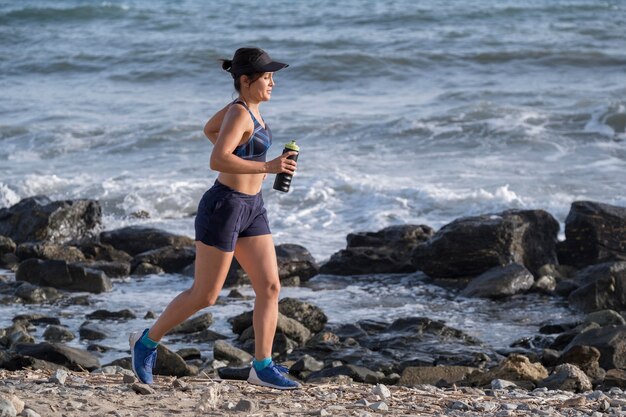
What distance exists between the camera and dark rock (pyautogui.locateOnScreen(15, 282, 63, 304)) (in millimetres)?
10914

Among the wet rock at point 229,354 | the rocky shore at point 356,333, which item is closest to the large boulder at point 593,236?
the rocky shore at point 356,333

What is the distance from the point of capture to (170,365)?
8.32 m

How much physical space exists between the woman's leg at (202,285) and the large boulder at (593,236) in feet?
22.7

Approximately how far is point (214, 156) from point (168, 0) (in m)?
37.8

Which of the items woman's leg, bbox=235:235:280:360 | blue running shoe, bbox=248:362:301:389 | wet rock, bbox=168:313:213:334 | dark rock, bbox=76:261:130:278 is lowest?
dark rock, bbox=76:261:130:278

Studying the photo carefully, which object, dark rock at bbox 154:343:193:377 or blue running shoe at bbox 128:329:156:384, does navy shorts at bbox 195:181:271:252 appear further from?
dark rock at bbox 154:343:193:377

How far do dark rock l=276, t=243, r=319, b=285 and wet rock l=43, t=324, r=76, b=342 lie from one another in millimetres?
2791

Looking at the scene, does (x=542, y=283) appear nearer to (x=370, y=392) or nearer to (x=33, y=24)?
(x=370, y=392)

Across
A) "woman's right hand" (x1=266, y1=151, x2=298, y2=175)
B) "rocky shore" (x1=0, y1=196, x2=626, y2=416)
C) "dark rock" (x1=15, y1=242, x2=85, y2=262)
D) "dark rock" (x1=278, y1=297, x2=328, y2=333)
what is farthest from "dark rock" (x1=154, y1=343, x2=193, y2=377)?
"dark rock" (x1=15, y1=242, x2=85, y2=262)

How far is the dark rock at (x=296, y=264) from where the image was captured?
12.0 m

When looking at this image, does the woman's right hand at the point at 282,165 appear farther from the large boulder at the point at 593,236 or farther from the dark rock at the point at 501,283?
the large boulder at the point at 593,236

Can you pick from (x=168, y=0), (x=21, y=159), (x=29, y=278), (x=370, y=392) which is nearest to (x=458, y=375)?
(x=370, y=392)

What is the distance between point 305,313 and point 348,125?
10426 mm

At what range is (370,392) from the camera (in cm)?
623
